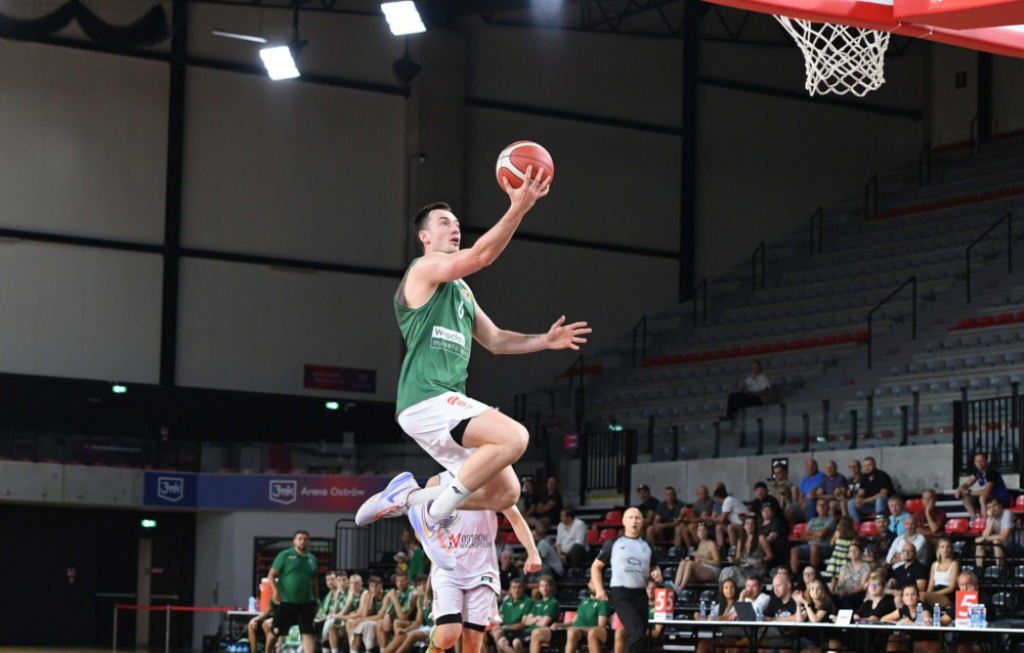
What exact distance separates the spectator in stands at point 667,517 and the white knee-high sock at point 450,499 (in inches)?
488

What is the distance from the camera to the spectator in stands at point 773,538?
16.8 m

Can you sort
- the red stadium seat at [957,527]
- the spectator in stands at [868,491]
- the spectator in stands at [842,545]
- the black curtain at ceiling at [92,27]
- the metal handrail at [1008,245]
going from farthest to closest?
A: 1. the metal handrail at [1008,245]
2. the black curtain at ceiling at [92,27]
3. the spectator in stands at [868,491]
4. the red stadium seat at [957,527]
5. the spectator in stands at [842,545]

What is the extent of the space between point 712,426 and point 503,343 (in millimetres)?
14145

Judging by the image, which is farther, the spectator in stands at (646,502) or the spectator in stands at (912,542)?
the spectator in stands at (646,502)

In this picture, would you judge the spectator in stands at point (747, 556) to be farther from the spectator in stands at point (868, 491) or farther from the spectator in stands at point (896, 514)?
the spectator in stands at point (896, 514)

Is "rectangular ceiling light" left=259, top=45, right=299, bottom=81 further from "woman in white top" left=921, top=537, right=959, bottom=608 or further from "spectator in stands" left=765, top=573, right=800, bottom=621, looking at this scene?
"woman in white top" left=921, top=537, right=959, bottom=608

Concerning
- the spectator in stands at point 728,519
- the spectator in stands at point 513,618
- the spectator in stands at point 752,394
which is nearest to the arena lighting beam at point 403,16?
the spectator in stands at point 752,394

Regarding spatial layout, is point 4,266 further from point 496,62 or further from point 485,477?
point 485,477

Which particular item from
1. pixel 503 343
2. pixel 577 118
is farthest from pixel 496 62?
pixel 503 343

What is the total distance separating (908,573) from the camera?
567 inches

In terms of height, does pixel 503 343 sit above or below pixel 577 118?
below

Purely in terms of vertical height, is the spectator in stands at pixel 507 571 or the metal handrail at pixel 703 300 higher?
the metal handrail at pixel 703 300

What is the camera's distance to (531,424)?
2666 cm

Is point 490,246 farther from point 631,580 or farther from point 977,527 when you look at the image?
point 977,527
